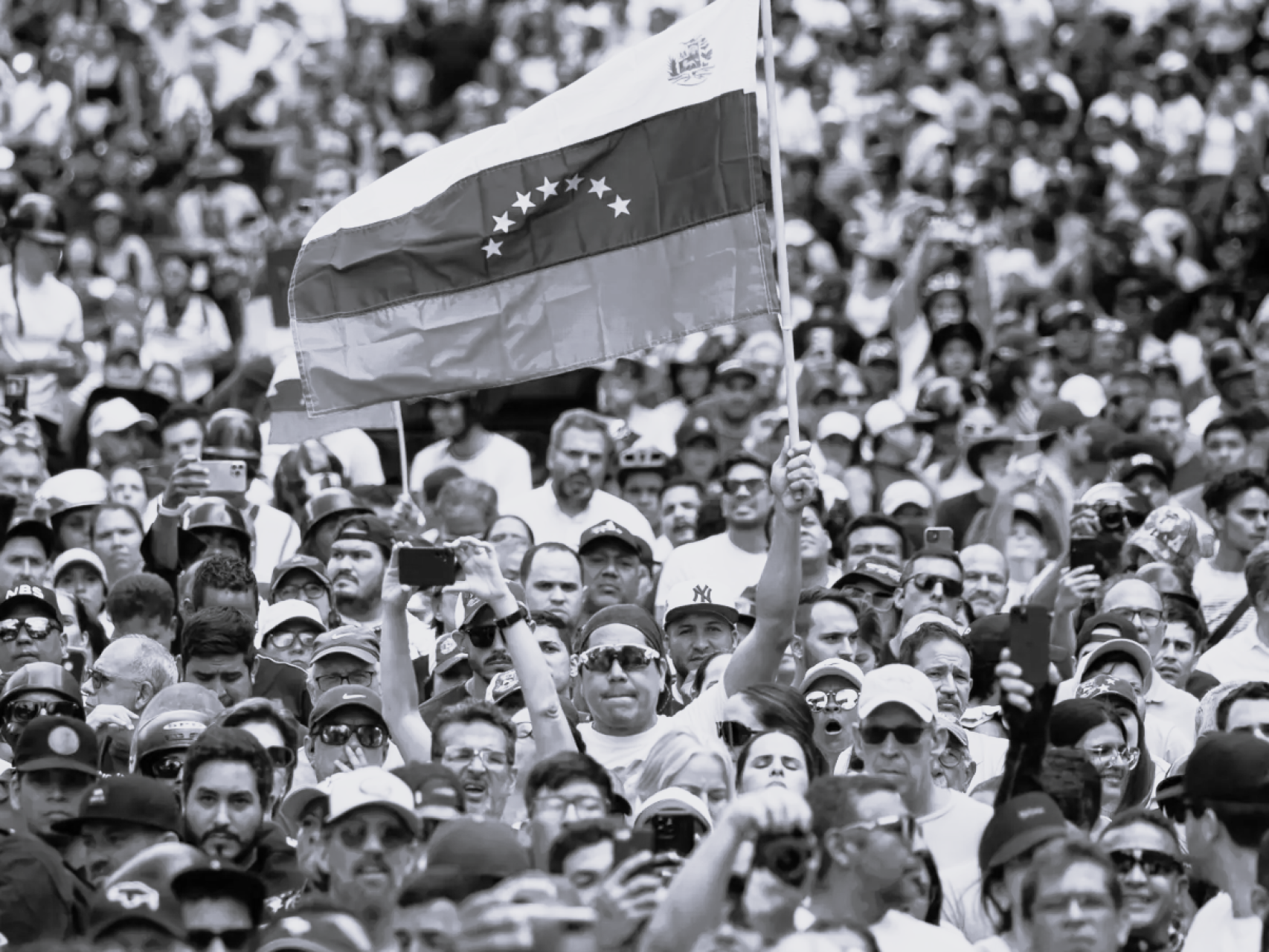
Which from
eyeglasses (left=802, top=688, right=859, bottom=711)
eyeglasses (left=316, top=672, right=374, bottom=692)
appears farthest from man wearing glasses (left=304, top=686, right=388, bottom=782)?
eyeglasses (left=802, top=688, right=859, bottom=711)

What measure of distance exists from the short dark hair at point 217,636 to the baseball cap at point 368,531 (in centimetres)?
138

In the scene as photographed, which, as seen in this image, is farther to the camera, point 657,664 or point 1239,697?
point 657,664

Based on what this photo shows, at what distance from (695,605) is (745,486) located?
182 centimetres

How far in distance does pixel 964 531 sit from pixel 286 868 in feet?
20.5

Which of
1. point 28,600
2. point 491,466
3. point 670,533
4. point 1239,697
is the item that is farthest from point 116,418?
point 1239,697

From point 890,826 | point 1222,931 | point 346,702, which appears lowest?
point 1222,931

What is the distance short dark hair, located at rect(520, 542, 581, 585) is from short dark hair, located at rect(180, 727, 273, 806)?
3616 mm

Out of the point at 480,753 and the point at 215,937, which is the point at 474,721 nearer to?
the point at 480,753

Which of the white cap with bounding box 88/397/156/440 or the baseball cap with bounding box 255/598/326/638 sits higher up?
the white cap with bounding box 88/397/156/440

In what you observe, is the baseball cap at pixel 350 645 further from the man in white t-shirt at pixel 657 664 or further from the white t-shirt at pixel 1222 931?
the white t-shirt at pixel 1222 931

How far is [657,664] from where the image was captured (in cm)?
958

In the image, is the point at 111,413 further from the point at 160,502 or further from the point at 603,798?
the point at 603,798

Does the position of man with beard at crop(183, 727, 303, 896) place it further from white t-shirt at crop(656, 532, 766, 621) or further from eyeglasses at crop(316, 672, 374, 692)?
white t-shirt at crop(656, 532, 766, 621)

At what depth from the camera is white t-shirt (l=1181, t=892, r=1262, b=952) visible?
7297 mm
